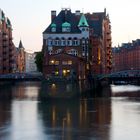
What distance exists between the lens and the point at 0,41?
182 m

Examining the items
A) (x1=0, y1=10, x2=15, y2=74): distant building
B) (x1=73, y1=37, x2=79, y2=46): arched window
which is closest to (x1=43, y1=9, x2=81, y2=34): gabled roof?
(x1=73, y1=37, x2=79, y2=46): arched window

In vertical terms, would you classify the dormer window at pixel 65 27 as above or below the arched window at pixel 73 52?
above

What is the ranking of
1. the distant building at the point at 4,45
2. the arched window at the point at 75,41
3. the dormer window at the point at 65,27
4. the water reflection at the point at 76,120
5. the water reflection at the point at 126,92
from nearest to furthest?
the water reflection at the point at 76,120
the water reflection at the point at 126,92
the dormer window at the point at 65,27
the arched window at the point at 75,41
the distant building at the point at 4,45

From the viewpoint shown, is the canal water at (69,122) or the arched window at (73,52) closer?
the canal water at (69,122)

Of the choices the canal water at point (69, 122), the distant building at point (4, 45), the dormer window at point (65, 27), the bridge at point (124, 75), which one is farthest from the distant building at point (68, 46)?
the canal water at point (69, 122)

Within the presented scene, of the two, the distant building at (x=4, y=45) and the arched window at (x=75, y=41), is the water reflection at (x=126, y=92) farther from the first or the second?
the distant building at (x=4, y=45)

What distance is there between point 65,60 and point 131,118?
228 ft

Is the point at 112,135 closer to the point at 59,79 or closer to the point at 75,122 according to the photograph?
the point at 75,122

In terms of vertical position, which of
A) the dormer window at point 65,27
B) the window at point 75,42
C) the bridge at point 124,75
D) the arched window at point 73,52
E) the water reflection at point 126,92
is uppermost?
the dormer window at point 65,27

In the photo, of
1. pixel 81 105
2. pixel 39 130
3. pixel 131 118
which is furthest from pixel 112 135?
pixel 81 105

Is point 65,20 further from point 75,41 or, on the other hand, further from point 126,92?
point 126,92

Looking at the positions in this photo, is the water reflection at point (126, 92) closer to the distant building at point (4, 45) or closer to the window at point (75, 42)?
the window at point (75, 42)

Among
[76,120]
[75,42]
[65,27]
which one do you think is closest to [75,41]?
[75,42]

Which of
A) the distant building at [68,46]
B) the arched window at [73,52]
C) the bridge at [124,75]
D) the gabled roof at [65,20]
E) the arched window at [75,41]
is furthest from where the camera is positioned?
the gabled roof at [65,20]
